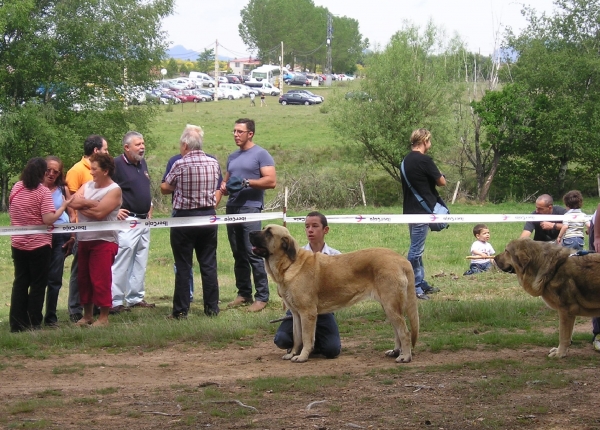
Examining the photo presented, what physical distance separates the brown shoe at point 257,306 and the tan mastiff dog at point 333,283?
9.20 ft

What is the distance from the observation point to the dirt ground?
579 centimetres

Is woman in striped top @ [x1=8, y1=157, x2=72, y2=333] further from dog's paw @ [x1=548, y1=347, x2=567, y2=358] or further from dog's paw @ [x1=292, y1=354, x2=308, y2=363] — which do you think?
dog's paw @ [x1=548, y1=347, x2=567, y2=358]

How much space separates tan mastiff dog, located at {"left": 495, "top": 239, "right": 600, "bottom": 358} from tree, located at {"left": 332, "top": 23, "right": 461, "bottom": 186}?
2823 centimetres

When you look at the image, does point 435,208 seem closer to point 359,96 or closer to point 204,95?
point 359,96

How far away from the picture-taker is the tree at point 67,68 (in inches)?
1323

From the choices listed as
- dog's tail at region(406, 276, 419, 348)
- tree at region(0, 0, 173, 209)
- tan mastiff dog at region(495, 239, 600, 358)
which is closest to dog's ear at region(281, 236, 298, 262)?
dog's tail at region(406, 276, 419, 348)

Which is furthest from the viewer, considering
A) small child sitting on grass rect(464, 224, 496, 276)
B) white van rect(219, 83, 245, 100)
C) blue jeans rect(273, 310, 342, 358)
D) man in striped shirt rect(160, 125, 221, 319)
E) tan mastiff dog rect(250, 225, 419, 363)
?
white van rect(219, 83, 245, 100)

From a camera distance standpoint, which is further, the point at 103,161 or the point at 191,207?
the point at 191,207

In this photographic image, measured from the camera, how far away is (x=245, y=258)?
437 inches

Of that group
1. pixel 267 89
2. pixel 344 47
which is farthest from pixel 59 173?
pixel 344 47

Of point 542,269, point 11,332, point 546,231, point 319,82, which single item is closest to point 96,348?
point 11,332

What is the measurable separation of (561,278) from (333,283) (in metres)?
2.36

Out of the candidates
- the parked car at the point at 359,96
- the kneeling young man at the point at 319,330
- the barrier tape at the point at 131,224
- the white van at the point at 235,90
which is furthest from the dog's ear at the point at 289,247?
the white van at the point at 235,90

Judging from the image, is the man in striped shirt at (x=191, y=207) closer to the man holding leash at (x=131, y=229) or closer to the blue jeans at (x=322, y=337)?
the man holding leash at (x=131, y=229)
